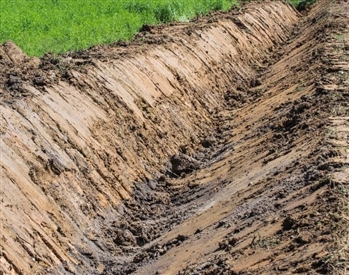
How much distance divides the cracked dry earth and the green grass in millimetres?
859

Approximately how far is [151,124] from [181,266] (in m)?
4.98

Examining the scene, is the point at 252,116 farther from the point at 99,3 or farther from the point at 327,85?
the point at 99,3

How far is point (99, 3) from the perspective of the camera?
20.0 meters

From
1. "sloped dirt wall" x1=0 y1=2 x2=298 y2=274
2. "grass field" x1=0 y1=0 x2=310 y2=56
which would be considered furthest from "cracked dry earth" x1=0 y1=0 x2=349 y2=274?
"grass field" x1=0 y1=0 x2=310 y2=56

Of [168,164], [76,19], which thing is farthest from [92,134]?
[76,19]

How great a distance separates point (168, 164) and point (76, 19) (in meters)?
6.28

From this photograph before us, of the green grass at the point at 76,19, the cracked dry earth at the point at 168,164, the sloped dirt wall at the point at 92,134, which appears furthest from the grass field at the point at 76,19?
the cracked dry earth at the point at 168,164

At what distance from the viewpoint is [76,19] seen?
17609 millimetres

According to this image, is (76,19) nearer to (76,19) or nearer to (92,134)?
(76,19)

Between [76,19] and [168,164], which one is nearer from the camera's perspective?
[168,164]

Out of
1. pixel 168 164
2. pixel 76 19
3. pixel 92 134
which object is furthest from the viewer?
pixel 76 19

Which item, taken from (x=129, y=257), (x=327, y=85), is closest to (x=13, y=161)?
(x=129, y=257)

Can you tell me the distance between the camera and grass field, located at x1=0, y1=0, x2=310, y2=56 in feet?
50.1

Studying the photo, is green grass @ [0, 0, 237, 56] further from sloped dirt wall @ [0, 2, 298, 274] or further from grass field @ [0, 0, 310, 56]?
sloped dirt wall @ [0, 2, 298, 274]
